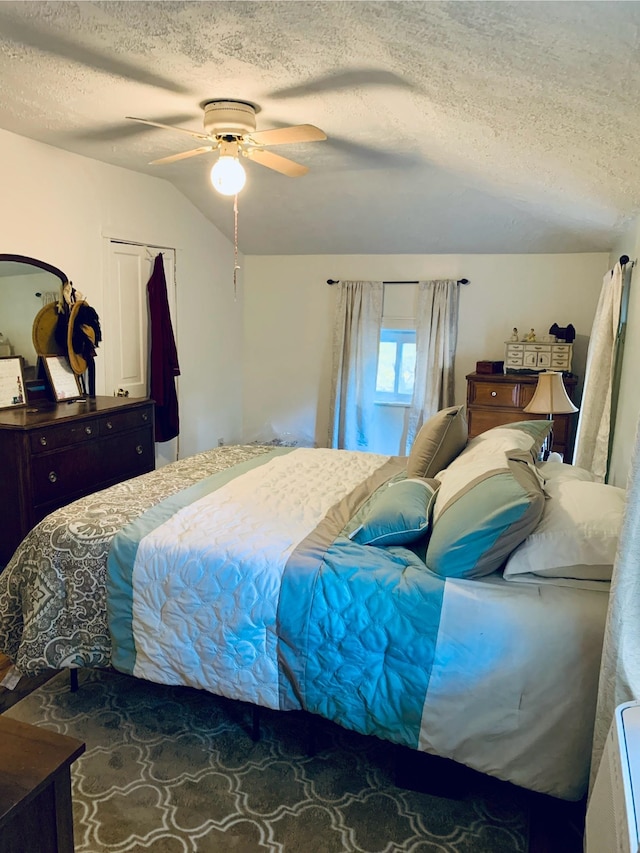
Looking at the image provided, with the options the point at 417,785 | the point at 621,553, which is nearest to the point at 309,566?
the point at 417,785

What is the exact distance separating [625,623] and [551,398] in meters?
2.06

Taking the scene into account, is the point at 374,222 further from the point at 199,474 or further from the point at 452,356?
the point at 199,474

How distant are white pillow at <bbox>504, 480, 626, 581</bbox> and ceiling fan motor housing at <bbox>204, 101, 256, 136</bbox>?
2222 millimetres

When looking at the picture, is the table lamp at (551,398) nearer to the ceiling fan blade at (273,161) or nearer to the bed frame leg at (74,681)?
the ceiling fan blade at (273,161)

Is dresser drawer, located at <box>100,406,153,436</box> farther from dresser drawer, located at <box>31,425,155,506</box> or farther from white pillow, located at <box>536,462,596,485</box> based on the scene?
white pillow, located at <box>536,462,596,485</box>

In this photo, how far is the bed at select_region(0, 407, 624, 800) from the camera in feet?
5.42

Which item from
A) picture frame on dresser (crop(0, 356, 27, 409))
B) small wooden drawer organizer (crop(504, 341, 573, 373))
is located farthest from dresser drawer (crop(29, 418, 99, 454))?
small wooden drawer organizer (crop(504, 341, 573, 373))

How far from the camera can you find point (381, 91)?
96.9 inches

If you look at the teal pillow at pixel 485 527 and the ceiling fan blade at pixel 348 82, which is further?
the ceiling fan blade at pixel 348 82

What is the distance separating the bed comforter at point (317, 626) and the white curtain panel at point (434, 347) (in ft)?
10.5

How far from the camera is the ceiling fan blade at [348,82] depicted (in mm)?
2252

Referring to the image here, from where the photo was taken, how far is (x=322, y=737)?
2092mm

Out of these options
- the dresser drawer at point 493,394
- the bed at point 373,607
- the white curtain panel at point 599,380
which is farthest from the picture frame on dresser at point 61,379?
the white curtain panel at point 599,380

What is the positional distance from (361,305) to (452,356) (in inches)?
38.5
